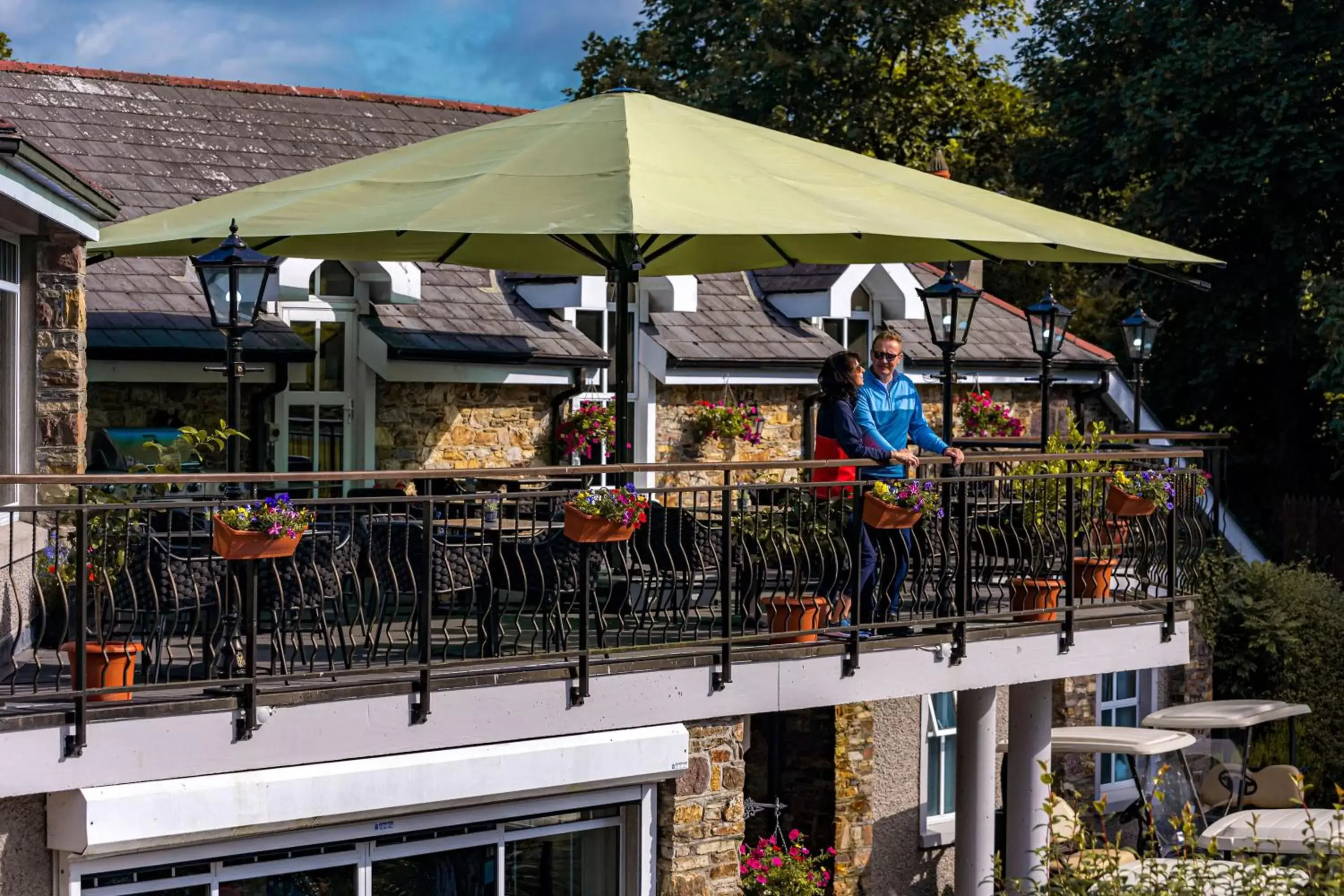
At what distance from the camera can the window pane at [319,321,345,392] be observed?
627 inches

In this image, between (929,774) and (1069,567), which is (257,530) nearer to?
(1069,567)

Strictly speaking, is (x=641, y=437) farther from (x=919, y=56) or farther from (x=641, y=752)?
(x=919, y=56)

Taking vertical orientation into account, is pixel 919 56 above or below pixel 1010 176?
above

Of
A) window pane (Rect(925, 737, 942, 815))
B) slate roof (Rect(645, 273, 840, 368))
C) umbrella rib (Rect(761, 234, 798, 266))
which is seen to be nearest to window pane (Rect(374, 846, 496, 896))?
umbrella rib (Rect(761, 234, 798, 266))

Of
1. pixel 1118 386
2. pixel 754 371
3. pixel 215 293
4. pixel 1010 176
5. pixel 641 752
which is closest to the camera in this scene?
pixel 215 293

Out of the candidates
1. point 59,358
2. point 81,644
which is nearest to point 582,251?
point 59,358

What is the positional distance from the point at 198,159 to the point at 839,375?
894 cm

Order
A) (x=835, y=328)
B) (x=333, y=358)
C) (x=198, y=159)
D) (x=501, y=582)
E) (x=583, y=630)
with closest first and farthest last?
(x=583, y=630) → (x=501, y=582) → (x=333, y=358) → (x=198, y=159) → (x=835, y=328)

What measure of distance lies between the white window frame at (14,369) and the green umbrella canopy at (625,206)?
0.62 metres

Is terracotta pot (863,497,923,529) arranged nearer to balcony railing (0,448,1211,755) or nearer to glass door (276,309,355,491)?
balcony railing (0,448,1211,755)

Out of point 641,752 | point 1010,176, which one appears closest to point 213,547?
point 641,752

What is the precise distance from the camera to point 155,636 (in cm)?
862

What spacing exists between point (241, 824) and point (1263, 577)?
1351 cm

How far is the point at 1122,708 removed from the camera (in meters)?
18.7
